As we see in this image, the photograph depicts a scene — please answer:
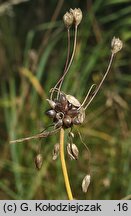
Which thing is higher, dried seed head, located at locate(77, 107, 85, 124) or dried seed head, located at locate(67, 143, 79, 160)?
dried seed head, located at locate(77, 107, 85, 124)

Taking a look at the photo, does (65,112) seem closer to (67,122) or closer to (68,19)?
(67,122)

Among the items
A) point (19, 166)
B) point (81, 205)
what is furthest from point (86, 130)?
point (81, 205)

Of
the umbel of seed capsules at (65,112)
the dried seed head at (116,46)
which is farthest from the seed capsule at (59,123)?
the dried seed head at (116,46)

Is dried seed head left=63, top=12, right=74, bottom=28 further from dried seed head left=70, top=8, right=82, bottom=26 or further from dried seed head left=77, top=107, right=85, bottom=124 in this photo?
dried seed head left=77, top=107, right=85, bottom=124

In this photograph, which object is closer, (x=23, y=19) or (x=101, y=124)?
(x=101, y=124)

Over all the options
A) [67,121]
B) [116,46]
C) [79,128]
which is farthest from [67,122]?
[79,128]

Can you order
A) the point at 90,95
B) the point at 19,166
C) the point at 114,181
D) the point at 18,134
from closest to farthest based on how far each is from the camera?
1. the point at 90,95
2. the point at 114,181
3. the point at 19,166
4. the point at 18,134

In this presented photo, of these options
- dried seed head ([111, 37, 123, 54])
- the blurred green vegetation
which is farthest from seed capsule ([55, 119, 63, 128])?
the blurred green vegetation

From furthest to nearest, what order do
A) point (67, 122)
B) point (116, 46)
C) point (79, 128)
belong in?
point (79, 128) → point (116, 46) → point (67, 122)

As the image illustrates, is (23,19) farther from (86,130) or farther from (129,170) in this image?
(129,170)
